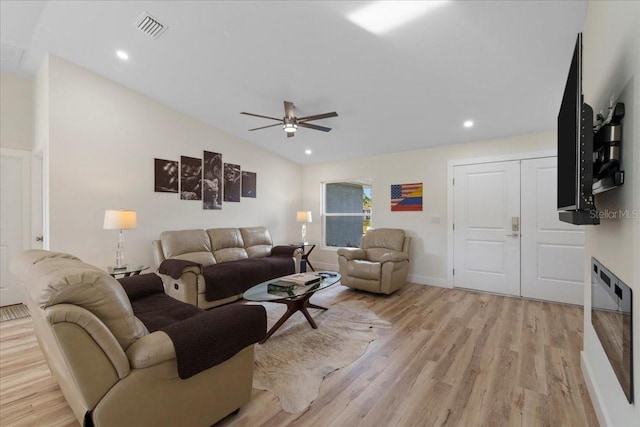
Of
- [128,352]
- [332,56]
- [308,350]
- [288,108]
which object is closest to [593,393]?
[308,350]

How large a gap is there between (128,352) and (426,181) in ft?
15.4

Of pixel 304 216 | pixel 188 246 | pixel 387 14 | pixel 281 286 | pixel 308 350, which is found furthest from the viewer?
pixel 304 216

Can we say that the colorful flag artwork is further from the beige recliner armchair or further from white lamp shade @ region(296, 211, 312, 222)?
white lamp shade @ region(296, 211, 312, 222)

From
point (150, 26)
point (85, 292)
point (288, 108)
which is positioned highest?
point (150, 26)

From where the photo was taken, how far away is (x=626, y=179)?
122 cm

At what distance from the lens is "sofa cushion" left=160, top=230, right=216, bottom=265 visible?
12.9ft

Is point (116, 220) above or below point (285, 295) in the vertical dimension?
above

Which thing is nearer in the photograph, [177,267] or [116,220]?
[116,220]

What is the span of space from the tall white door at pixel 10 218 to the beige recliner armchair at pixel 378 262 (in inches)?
178

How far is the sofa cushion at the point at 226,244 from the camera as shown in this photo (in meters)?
4.45

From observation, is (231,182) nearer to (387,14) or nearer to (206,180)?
(206,180)

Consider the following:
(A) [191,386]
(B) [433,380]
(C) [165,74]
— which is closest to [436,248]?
(B) [433,380]

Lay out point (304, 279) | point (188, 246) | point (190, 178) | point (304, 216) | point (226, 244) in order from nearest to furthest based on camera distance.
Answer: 1. point (304, 279)
2. point (188, 246)
3. point (190, 178)
4. point (226, 244)
5. point (304, 216)

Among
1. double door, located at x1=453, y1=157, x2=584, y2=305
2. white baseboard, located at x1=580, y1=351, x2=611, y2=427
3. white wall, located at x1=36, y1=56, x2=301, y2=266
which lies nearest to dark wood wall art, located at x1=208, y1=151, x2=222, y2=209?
white wall, located at x1=36, y1=56, x2=301, y2=266
